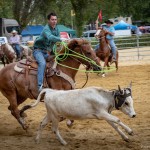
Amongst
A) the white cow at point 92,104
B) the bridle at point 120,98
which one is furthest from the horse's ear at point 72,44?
the bridle at point 120,98

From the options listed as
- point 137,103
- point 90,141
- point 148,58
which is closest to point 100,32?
point 137,103

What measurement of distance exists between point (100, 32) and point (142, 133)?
8231 millimetres

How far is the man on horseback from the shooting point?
6.78m

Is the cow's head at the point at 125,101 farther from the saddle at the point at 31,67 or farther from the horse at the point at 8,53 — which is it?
the horse at the point at 8,53

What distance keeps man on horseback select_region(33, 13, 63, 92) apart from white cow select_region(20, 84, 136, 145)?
3.66 feet

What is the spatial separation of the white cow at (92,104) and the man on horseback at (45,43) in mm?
1117

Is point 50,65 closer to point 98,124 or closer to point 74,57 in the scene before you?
point 74,57

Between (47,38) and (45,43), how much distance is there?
1.01ft

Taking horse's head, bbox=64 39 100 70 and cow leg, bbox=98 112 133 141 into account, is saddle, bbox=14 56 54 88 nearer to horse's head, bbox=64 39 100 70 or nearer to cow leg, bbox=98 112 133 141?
horse's head, bbox=64 39 100 70

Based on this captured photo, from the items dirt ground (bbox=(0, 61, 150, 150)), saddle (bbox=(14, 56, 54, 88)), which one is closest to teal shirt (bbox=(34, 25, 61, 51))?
saddle (bbox=(14, 56, 54, 88))

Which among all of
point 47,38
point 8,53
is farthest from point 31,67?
point 8,53

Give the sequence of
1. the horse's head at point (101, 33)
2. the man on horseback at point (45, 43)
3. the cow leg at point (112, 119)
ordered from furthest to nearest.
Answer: the horse's head at point (101, 33) < the man on horseback at point (45, 43) < the cow leg at point (112, 119)

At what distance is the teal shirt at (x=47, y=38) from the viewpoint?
22.0 ft

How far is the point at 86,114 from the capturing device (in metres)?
5.64
